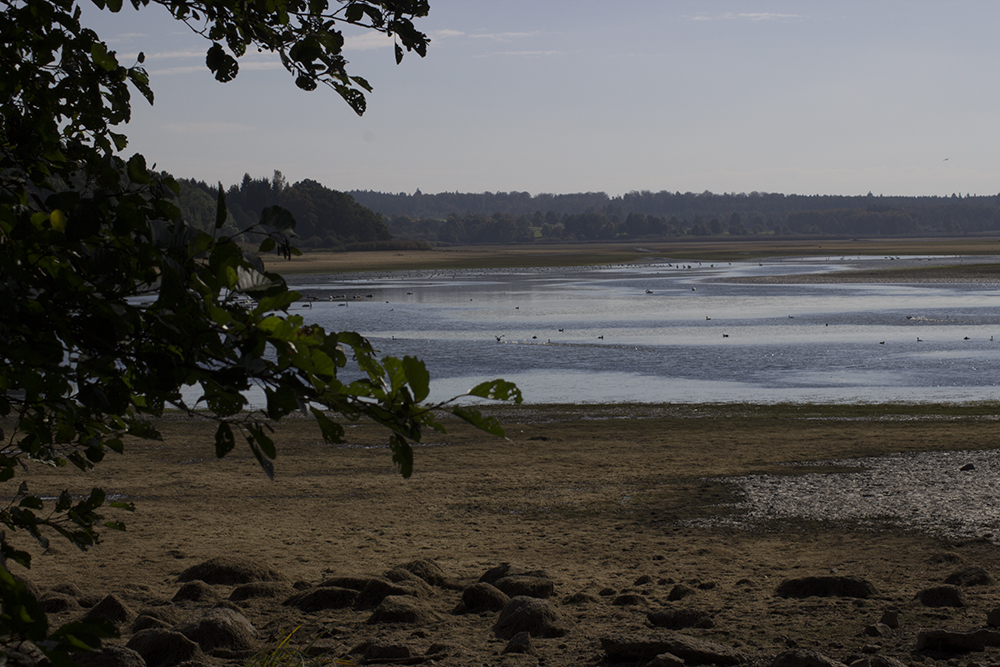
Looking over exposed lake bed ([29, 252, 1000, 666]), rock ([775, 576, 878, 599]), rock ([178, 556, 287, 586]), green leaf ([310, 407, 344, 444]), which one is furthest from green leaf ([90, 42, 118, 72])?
rock ([775, 576, 878, 599])

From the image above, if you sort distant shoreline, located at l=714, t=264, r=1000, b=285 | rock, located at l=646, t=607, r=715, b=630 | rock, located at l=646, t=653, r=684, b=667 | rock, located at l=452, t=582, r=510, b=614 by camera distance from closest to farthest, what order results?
rock, located at l=646, t=653, r=684, b=667, rock, located at l=646, t=607, r=715, b=630, rock, located at l=452, t=582, r=510, b=614, distant shoreline, located at l=714, t=264, r=1000, b=285


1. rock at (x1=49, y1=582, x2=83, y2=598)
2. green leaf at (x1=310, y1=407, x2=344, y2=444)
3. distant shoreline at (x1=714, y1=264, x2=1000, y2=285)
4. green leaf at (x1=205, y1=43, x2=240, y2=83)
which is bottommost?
rock at (x1=49, y1=582, x2=83, y2=598)

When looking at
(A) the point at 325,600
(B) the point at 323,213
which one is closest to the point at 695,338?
(A) the point at 325,600

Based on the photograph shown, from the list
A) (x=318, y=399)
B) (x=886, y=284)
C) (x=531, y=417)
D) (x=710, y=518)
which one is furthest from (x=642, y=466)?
(x=886, y=284)

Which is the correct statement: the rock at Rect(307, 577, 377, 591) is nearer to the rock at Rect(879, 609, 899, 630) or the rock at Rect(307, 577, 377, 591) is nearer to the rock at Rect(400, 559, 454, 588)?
the rock at Rect(400, 559, 454, 588)

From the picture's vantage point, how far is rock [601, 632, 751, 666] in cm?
528

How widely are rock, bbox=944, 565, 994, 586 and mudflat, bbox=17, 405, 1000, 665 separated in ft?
0.20

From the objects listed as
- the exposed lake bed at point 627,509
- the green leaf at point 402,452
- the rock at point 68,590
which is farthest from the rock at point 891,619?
the rock at point 68,590

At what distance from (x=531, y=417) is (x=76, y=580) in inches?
511

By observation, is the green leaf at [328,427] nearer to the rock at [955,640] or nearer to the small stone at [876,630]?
the rock at [955,640]

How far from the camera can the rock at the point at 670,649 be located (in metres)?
5.28

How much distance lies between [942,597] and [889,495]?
5.57 metres

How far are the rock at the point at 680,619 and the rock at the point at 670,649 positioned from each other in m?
0.67

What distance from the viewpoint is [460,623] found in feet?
21.0
